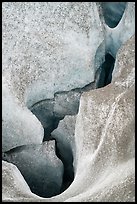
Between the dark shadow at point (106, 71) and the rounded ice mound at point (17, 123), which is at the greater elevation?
the dark shadow at point (106, 71)

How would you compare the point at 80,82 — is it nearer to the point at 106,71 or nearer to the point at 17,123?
the point at 106,71

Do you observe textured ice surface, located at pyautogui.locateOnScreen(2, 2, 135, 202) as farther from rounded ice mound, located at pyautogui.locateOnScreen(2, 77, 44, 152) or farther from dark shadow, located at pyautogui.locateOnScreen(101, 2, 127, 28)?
dark shadow, located at pyautogui.locateOnScreen(101, 2, 127, 28)

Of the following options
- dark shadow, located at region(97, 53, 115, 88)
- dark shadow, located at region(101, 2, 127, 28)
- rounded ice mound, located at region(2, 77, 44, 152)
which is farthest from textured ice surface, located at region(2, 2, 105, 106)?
dark shadow, located at region(101, 2, 127, 28)

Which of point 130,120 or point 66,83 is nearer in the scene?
point 130,120

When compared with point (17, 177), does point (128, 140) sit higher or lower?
higher

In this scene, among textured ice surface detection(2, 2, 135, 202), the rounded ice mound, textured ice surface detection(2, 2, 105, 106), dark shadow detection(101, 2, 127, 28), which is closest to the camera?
textured ice surface detection(2, 2, 135, 202)

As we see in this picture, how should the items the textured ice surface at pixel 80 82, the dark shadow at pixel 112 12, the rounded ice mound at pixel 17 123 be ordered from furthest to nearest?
1. the dark shadow at pixel 112 12
2. the rounded ice mound at pixel 17 123
3. the textured ice surface at pixel 80 82

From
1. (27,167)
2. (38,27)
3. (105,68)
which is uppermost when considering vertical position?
(38,27)

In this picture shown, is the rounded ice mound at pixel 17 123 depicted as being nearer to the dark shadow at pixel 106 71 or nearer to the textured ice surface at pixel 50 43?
the textured ice surface at pixel 50 43

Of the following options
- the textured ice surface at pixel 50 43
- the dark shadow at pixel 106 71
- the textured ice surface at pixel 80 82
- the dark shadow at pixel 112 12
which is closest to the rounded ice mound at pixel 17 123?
the textured ice surface at pixel 80 82

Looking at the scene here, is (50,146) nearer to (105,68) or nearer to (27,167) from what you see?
(27,167)

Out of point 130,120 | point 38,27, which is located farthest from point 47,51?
point 130,120
